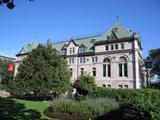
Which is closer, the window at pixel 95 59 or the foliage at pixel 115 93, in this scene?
the foliage at pixel 115 93

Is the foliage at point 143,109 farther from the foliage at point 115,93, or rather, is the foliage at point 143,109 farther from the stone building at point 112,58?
the stone building at point 112,58

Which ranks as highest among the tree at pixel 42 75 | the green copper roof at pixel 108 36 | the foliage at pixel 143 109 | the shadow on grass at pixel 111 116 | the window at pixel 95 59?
the green copper roof at pixel 108 36

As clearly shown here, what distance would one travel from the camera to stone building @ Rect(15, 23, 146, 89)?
4481cm

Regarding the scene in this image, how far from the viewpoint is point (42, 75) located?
36.3m

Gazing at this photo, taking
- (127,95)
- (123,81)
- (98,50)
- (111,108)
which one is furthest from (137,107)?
(98,50)

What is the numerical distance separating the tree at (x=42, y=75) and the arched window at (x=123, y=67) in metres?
13.8

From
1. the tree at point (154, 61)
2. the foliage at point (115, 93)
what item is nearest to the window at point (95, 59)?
the tree at point (154, 61)

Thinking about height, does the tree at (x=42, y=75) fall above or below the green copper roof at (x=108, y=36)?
below

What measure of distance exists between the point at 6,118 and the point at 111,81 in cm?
3525

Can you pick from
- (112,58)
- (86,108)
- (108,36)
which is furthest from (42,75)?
(108,36)

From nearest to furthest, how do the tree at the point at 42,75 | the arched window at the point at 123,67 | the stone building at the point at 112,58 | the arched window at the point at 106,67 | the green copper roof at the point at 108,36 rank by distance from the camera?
the tree at the point at 42,75
the stone building at the point at 112,58
the arched window at the point at 123,67
the green copper roof at the point at 108,36
the arched window at the point at 106,67

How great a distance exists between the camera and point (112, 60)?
4750cm

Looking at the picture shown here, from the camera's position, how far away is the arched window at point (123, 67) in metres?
45.5

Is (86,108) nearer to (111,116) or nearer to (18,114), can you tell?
(111,116)
